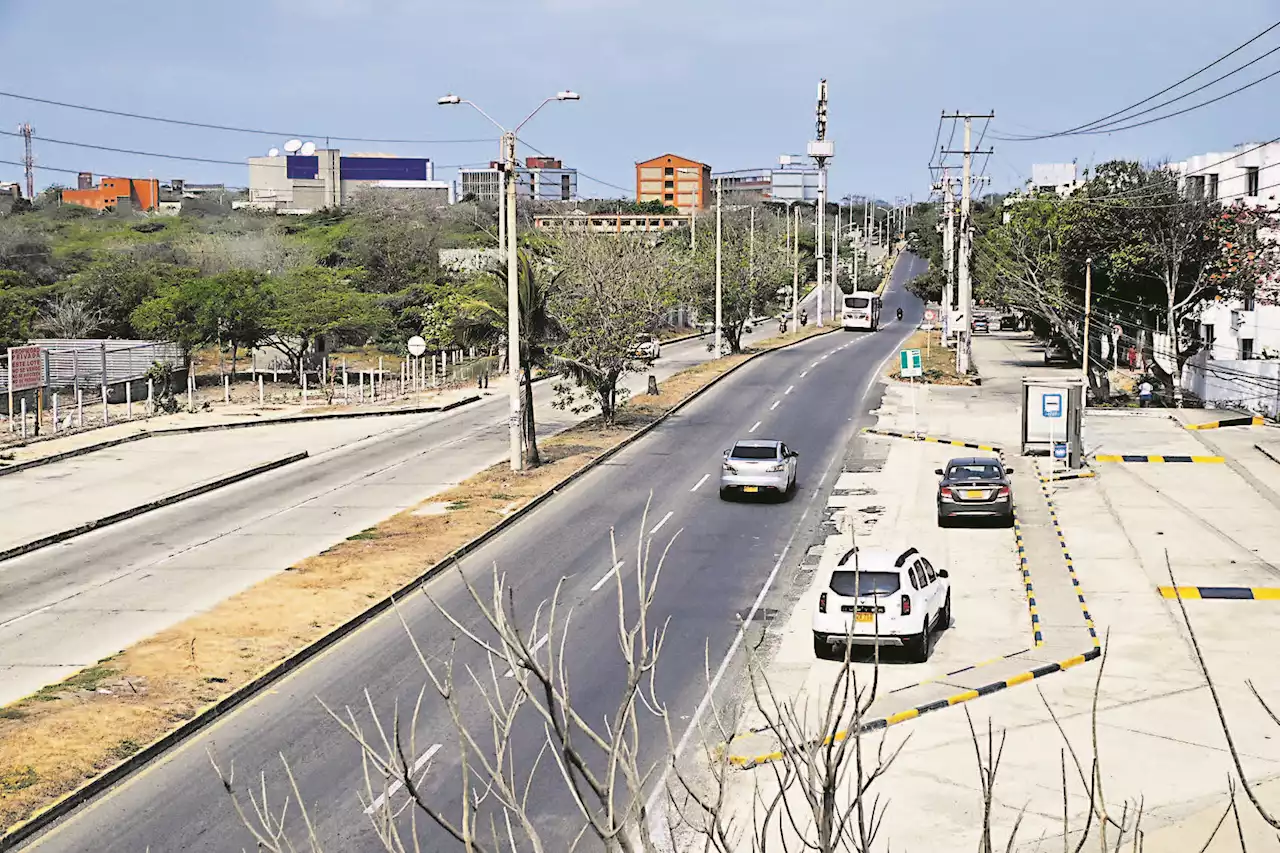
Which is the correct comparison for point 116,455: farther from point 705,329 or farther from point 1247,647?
point 705,329

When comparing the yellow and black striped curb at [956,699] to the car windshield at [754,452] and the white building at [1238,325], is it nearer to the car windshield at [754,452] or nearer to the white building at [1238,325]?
the car windshield at [754,452]

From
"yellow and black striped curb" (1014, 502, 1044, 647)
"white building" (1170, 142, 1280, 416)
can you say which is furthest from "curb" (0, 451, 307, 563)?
"white building" (1170, 142, 1280, 416)

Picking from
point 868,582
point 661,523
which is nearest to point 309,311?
point 661,523

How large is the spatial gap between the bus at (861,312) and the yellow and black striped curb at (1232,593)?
224 ft

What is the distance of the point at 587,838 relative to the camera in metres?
13.6

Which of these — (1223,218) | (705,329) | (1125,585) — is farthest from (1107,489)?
(705,329)

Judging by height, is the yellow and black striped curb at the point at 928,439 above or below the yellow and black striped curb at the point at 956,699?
above

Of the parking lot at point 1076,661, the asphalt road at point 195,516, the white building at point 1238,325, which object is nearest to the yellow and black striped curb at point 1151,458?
the parking lot at point 1076,661

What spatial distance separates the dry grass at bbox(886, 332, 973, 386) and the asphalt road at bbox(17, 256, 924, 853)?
727 inches

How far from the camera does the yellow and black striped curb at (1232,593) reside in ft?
76.3

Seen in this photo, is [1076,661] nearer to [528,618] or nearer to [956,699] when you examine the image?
[956,699]

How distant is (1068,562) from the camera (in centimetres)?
2616

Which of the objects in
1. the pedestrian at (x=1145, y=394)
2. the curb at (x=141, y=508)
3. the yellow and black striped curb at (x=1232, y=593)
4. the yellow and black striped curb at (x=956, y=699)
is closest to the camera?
the yellow and black striped curb at (x=956, y=699)

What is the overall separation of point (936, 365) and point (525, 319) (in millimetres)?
35143
